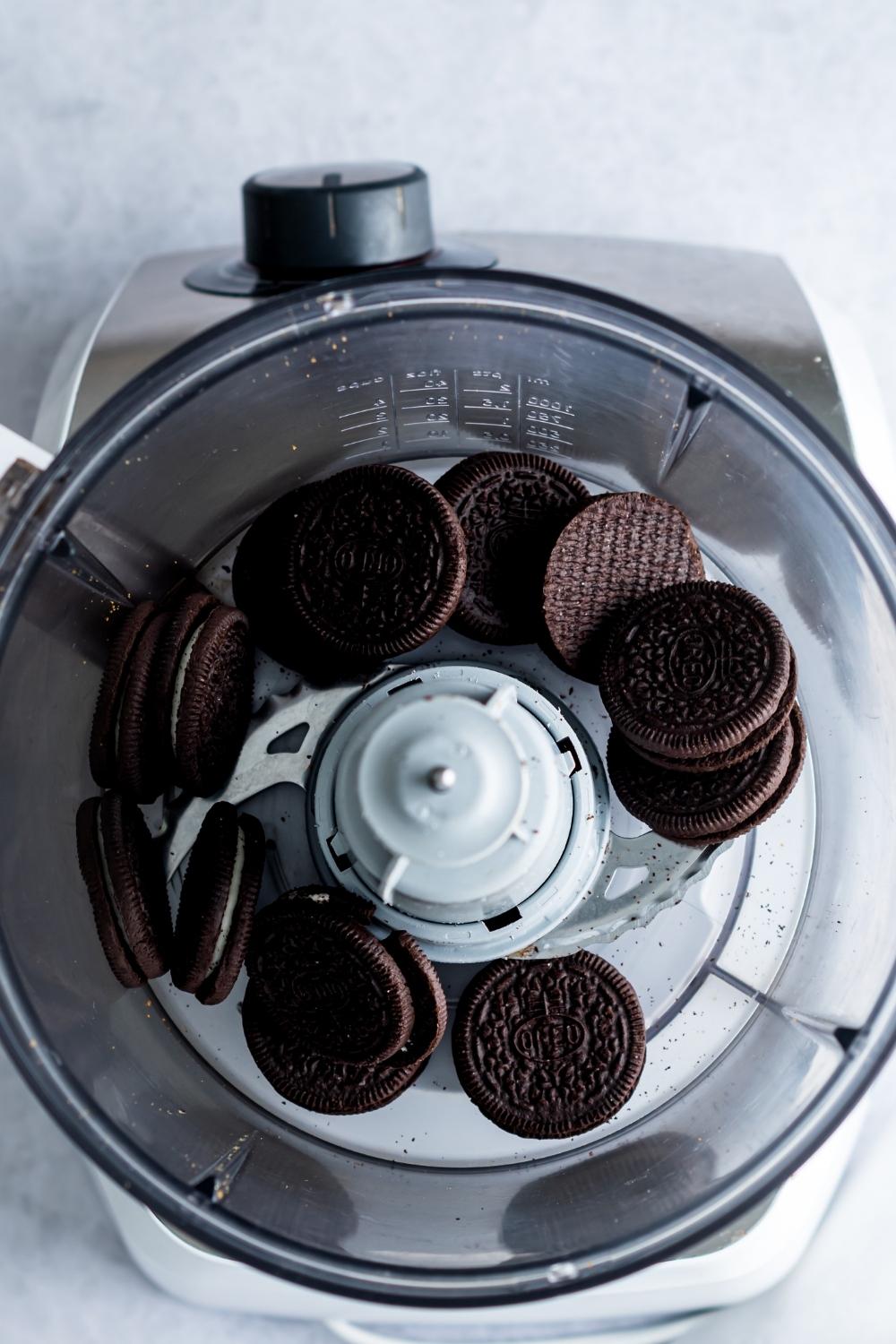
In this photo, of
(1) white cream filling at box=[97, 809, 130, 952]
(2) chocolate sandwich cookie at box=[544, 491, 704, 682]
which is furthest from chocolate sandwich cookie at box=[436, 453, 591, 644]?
(1) white cream filling at box=[97, 809, 130, 952]

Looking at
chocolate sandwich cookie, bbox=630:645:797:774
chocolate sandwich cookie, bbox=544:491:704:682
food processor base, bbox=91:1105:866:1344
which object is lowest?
food processor base, bbox=91:1105:866:1344

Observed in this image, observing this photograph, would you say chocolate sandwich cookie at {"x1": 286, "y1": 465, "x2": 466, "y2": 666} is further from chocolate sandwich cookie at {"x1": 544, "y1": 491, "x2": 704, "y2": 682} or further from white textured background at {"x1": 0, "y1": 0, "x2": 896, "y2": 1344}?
white textured background at {"x1": 0, "y1": 0, "x2": 896, "y2": 1344}

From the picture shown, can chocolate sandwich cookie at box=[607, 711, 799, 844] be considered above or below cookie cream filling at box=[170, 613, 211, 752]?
below

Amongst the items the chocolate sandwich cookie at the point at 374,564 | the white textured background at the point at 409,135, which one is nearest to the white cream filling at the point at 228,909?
the chocolate sandwich cookie at the point at 374,564

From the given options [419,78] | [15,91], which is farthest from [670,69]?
[15,91]

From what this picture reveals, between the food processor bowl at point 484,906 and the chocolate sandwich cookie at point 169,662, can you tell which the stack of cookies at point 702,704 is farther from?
the chocolate sandwich cookie at point 169,662

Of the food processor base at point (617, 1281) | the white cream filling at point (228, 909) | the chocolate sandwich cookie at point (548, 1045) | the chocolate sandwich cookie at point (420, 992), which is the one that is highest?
the white cream filling at point (228, 909)

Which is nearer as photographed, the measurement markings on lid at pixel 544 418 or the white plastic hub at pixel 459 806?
the white plastic hub at pixel 459 806
